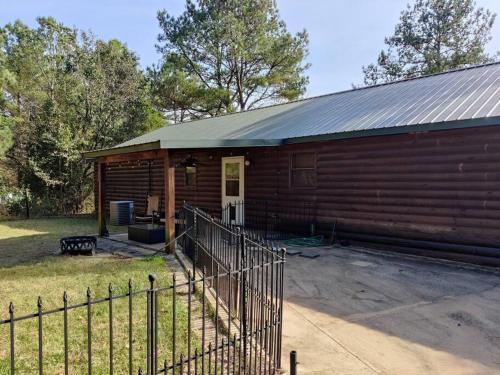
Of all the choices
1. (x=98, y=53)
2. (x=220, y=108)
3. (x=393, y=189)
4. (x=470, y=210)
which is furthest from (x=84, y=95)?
(x=470, y=210)

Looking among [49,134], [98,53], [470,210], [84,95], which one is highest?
[98,53]

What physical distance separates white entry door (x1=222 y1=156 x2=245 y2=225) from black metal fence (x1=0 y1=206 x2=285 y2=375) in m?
6.28

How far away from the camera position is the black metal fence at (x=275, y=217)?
9.99m

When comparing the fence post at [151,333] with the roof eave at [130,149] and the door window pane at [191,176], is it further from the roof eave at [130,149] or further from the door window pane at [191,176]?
the door window pane at [191,176]

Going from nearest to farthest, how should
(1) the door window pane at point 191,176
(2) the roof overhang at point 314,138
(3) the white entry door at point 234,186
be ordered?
1. (2) the roof overhang at point 314,138
2. (3) the white entry door at point 234,186
3. (1) the door window pane at point 191,176

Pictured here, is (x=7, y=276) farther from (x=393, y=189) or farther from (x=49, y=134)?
(x=49, y=134)

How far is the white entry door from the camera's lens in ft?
39.9

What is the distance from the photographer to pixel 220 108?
2584cm

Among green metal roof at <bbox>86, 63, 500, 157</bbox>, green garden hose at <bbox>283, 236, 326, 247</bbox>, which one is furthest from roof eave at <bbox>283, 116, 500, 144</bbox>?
green garden hose at <bbox>283, 236, 326, 247</bbox>

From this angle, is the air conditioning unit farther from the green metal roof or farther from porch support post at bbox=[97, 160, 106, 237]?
the green metal roof

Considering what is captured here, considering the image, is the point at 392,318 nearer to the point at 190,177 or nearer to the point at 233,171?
the point at 233,171

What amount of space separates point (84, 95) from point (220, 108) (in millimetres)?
9590

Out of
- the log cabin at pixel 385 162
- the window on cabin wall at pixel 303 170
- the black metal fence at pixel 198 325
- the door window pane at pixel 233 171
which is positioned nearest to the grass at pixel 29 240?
the log cabin at pixel 385 162

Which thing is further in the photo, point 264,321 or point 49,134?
point 49,134
